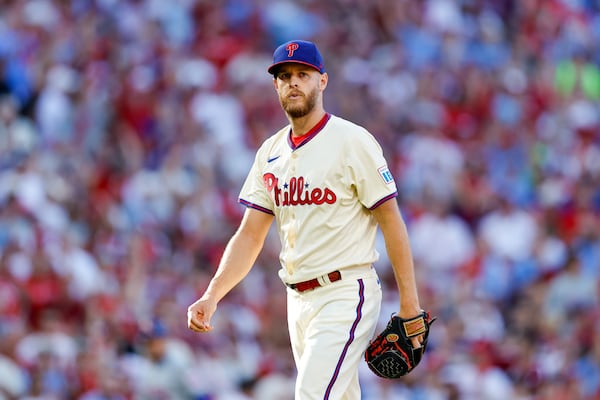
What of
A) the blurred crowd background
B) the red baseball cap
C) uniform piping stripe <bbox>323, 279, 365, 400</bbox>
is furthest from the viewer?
the blurred crowd background

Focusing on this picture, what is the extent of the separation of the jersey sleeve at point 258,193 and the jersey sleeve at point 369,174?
55 centimetres

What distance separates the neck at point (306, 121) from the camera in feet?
20.8

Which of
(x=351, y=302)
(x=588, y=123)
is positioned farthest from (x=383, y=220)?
(x=588, y=123)

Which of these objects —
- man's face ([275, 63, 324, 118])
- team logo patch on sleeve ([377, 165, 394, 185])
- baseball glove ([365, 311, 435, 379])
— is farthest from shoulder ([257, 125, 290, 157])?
baseball glove ([365, 311, 435, 379])

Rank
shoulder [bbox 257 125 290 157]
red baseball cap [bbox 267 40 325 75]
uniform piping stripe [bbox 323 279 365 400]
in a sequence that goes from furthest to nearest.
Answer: shoulder [bbox 257 125 290 157] < red baseball cap [bbox 267 40 325 75] < uniform piping stripe [bbox 323 279 365 400]

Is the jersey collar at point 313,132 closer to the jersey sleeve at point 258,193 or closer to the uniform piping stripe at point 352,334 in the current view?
the jersey sleeve at point 258,193

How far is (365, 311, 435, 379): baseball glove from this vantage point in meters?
6.14

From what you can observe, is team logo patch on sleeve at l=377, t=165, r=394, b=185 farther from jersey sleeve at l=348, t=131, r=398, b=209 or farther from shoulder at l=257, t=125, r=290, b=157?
shoulder at l=257, t=125, r=290, b=157

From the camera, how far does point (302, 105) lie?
6242mm

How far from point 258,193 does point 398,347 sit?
107 cm

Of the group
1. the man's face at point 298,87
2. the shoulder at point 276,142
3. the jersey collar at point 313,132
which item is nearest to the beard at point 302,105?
the man's face at point 298,87

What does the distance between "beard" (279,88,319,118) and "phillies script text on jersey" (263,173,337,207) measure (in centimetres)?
31

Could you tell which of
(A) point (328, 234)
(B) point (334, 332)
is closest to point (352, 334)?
(B) point (334, 332)

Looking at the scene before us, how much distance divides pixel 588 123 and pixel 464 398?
17.4ft
